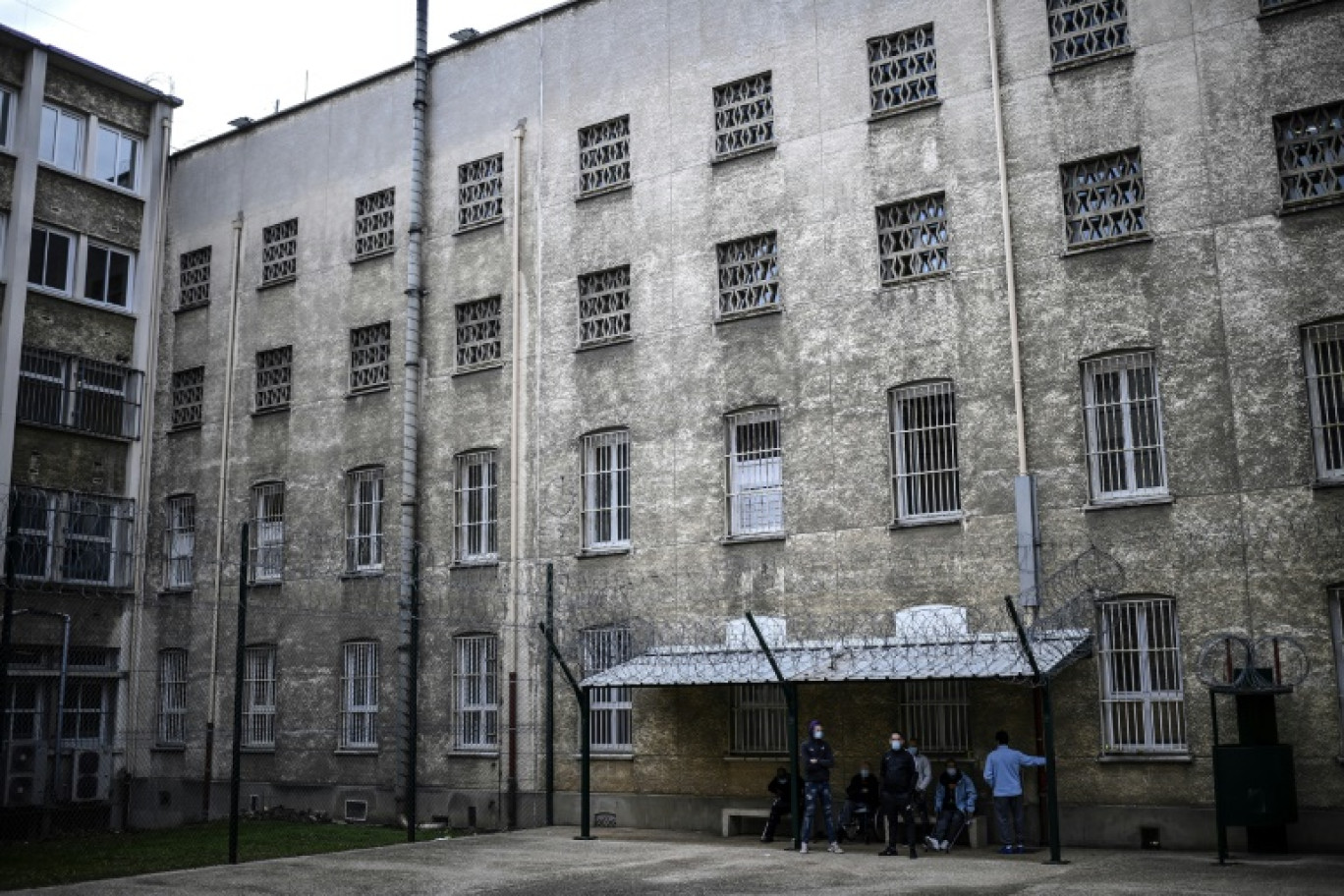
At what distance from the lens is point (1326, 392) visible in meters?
19.0

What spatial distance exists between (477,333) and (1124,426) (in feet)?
43.1

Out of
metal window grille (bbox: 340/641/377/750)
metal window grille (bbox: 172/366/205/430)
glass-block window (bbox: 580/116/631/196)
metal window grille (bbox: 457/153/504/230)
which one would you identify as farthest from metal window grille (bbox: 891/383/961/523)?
metal window grille (bbox: 172/366/205/430)

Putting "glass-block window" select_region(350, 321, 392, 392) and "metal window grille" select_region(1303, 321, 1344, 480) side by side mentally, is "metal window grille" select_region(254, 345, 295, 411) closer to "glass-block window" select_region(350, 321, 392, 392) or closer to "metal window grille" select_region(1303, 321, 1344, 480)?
"glass-block window" select_region(350, 321, 392, 392)

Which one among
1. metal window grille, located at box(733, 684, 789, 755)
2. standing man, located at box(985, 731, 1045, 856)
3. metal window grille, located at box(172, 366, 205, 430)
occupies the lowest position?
standing man, located at box(985, 731, 1045, 856)

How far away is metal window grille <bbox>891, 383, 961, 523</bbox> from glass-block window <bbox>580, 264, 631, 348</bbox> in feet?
19.1

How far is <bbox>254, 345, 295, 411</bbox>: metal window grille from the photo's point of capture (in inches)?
1204

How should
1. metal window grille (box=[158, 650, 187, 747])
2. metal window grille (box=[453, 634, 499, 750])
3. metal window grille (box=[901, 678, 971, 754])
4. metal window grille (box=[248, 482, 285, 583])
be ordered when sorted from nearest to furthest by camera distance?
metal window grille (box=[901, 678, 971, 754]) < metal window grille (box=[453, 634, 499, 750]) < metal window grille (box=[248, 482, 285, 583]) < metal window grille (box=[158, 650, 187, 747])

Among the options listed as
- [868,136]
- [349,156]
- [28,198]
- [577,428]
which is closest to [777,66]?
[868,136]

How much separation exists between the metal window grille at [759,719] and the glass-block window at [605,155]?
9882 millimetres

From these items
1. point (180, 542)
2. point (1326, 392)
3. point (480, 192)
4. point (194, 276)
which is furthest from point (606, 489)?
point (194, 276)

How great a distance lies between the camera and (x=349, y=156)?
99.7ft

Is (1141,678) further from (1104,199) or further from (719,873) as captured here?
(1104,199)

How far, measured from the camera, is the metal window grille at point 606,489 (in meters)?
25.1

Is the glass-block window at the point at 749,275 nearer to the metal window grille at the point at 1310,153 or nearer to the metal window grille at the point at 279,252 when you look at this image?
the metal window grille at the point at 1310,153
